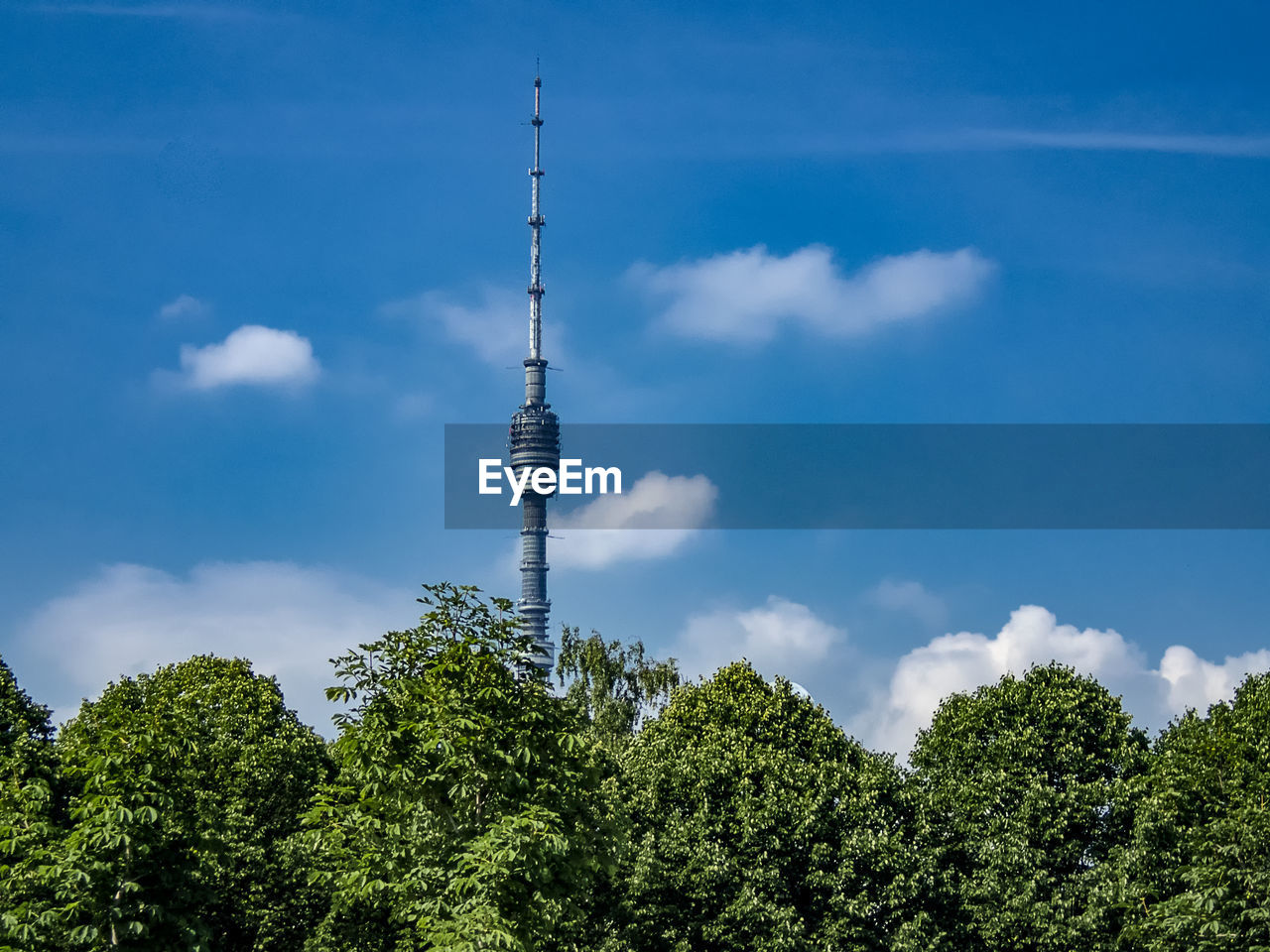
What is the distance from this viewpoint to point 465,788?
27375mm

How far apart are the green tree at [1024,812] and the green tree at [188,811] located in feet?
67.8

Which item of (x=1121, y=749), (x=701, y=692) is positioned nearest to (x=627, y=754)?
(x=701, y=692)

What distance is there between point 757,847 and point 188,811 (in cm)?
1957

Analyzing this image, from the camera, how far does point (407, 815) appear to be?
2856 centimetres

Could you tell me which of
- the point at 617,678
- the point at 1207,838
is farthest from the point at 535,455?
the point at 1207,838

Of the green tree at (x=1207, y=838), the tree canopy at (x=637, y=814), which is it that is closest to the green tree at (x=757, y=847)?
the tree canopy at (x=637, y=814)

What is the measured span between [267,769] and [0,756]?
470 inches

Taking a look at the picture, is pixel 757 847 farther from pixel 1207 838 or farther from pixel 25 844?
pixel 25 844

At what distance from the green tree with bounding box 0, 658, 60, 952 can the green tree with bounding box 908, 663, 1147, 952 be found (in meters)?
25.1

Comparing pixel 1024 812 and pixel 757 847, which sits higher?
pixel 1024 812

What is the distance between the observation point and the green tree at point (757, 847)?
136 feet

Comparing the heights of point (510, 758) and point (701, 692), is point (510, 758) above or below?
below

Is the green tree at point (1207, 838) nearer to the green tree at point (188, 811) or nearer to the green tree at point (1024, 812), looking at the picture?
the green tree at point (1024, 812)

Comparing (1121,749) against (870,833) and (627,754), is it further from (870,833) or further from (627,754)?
(627,754)
